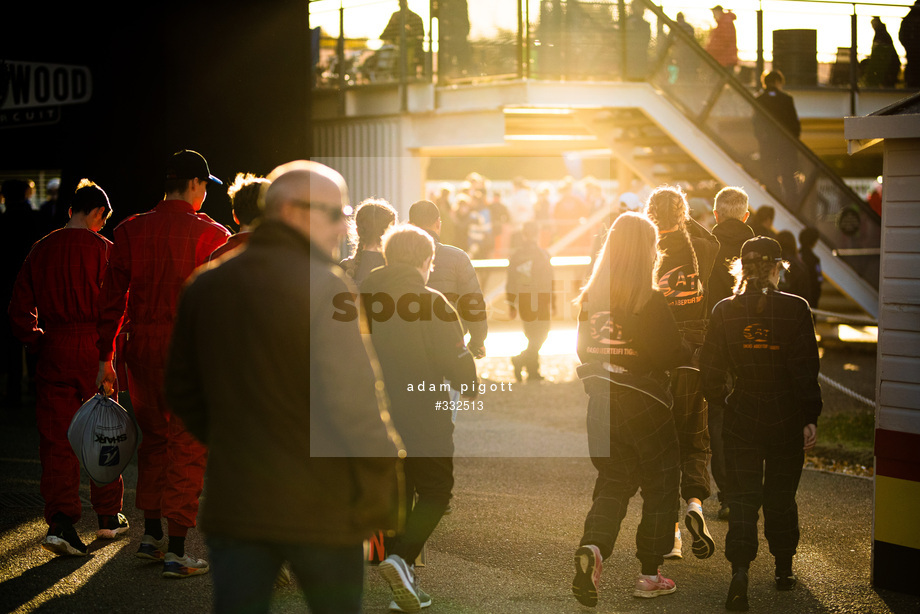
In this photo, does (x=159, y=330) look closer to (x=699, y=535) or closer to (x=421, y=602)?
(x=421, y=602)

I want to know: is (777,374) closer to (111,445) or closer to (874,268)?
(111,445)

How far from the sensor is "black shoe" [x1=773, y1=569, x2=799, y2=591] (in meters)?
5.06

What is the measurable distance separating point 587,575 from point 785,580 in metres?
1.20

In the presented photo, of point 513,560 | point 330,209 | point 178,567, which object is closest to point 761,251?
point 513,560

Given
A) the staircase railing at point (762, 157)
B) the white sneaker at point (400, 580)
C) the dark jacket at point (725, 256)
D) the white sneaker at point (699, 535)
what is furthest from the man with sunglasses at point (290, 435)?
the staircase railing at point (762, 157)

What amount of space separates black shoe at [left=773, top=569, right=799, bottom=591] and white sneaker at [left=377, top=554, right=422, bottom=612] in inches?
75.4

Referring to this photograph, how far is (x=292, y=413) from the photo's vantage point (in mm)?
2854

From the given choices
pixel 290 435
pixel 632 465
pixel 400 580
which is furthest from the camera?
pixel 632 465

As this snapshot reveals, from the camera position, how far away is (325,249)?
9.82 feet

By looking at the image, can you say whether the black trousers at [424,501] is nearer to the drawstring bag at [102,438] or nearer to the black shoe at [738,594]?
the black shoe at [738,594]

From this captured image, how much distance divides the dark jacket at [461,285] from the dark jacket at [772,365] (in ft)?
6.30

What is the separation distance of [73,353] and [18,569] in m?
1.25

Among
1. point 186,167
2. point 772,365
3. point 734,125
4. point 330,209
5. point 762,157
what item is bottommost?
point 772,365

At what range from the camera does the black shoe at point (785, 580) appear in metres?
5.06
